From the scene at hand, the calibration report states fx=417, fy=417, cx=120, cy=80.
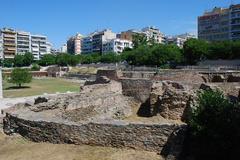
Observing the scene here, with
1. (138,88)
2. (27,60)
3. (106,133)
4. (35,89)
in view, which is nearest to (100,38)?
(27,60)

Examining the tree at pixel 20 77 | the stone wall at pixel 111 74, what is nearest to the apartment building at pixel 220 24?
the tree at pixel 20 77

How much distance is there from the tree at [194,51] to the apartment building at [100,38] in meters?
105

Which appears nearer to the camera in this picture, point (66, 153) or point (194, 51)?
point (66, 153)

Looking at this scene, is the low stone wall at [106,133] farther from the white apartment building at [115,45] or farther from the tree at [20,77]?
the white apartment building at [115,45]

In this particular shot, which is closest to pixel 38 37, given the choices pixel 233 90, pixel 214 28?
pixel 214 28

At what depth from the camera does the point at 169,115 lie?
20875 mm

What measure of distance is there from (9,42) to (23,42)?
40.9 ft

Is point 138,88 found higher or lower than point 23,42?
lower

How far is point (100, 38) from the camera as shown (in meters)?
182

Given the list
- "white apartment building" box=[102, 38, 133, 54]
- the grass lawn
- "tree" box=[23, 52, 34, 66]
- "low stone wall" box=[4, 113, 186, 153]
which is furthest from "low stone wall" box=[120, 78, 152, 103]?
"white apartment building" box=[102, 38, 133, 54]

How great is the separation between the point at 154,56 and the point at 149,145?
6553 centimetres

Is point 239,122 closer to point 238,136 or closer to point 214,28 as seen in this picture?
point 238,136

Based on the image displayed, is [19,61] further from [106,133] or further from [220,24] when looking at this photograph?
[106,133]

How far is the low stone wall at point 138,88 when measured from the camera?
27562 mm
